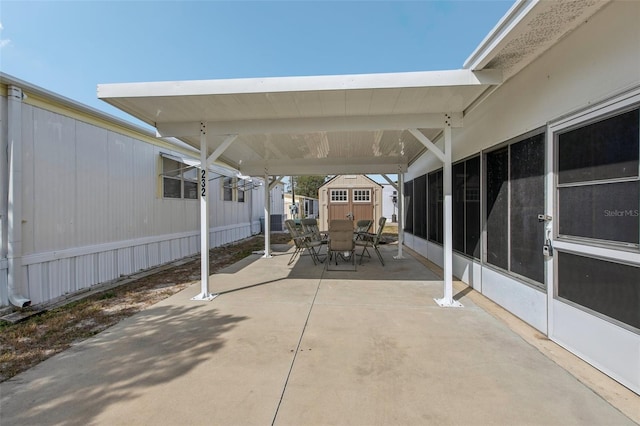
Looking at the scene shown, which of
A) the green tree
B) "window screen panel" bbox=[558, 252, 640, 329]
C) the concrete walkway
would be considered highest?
the green tree

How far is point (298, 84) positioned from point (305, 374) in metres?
2.92

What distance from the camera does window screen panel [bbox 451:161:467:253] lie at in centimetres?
518

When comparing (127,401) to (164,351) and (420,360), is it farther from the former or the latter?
(420,360)

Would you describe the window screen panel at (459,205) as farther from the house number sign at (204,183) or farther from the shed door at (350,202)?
the shed door at (350,202)

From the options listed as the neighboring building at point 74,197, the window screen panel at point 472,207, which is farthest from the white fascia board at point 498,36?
the neighboring building at point 74,197

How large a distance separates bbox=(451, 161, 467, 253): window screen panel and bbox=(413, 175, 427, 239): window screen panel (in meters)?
2.22

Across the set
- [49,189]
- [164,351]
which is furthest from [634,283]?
[49,189]

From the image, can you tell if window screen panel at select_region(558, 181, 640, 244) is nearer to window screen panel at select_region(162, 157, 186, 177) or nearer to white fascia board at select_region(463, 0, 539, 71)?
white fascia board at select_region(463, 0, 539, 71)

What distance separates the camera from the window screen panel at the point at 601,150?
212 cm

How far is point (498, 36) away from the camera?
2.72 meters

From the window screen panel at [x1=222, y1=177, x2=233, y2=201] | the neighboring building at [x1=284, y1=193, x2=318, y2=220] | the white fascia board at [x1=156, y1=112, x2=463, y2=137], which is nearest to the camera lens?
the white fascia board at [x1=156, y1=112, x2=463, y2=137]

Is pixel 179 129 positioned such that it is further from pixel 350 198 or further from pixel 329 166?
pixel 350 198

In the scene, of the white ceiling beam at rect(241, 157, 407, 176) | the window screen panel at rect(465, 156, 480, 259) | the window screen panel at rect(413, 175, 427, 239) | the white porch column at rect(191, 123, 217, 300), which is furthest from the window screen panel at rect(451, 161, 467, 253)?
the white porch column at rect(191, 123, 217, 300)

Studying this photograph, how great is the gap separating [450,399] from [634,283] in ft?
5.05
